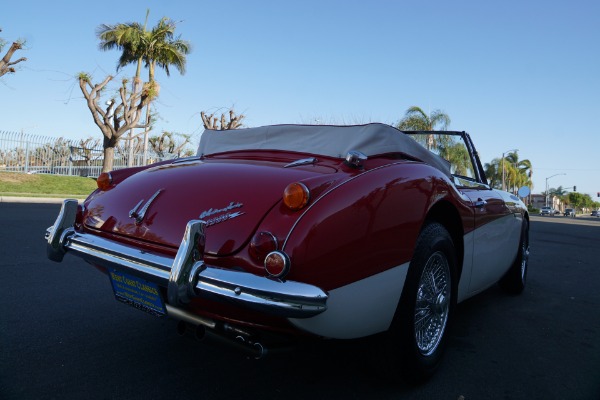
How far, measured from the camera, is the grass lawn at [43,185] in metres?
16.7

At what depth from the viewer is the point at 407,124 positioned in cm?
1883

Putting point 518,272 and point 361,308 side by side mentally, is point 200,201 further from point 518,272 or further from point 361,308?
point 518,272

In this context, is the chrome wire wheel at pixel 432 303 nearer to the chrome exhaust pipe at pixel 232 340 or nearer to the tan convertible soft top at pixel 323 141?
the tan convertible soft top at pixel 323 141

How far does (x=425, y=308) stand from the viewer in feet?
8.18

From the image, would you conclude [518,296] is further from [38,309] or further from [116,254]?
[38,309]

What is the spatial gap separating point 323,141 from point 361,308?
1125mm

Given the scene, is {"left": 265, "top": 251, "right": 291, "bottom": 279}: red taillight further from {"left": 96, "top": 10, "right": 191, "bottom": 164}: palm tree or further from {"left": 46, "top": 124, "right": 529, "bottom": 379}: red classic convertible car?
{"left": 96, "top": 10, "right": 191, "bottom": 164}: palm tree

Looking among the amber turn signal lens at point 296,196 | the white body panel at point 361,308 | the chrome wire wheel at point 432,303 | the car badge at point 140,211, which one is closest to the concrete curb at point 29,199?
the car badge at point 140,211

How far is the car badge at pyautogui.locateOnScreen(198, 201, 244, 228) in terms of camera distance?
79.6 inches

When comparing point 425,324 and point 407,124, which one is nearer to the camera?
point 425,324

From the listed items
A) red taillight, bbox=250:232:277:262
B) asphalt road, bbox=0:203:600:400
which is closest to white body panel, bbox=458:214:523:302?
asphalt road, bbox=0:203:600:400

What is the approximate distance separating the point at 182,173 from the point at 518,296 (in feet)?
12.0

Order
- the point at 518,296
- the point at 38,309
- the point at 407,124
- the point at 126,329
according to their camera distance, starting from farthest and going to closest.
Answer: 1. the point at 407,124
2. the point at 518,296
3. the point at 38,309
4. the point at 126,329

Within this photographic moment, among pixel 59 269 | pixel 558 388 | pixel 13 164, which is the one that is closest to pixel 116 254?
pixel 558 388
